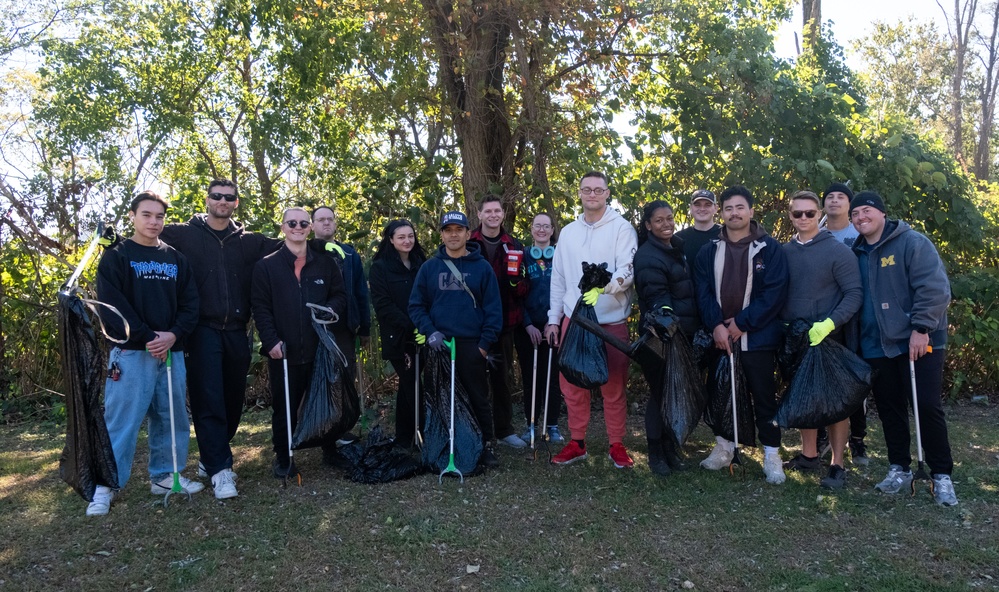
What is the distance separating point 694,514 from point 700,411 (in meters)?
0.81

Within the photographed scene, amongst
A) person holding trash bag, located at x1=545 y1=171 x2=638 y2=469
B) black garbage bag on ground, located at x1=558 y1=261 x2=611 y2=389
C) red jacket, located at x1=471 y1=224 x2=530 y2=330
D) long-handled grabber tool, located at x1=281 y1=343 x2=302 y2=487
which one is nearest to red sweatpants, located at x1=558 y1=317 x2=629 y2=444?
person holding trash bag, located at x1=545 y1=171 x2=638 y2=469

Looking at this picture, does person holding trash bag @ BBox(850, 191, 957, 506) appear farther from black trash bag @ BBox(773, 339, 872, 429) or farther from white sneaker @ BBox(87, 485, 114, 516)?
white sneaker @ BBox(87, 485, 114, 516)

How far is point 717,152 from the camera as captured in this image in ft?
21.5

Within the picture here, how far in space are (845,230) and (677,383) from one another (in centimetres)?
162

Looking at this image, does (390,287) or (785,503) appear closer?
(785,503)

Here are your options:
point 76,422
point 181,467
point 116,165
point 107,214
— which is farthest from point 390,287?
point 116,165

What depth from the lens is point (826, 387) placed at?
4.25 m

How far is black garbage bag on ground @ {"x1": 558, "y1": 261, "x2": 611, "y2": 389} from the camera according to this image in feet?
15.1

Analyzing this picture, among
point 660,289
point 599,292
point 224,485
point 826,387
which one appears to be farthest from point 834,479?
point 224,485

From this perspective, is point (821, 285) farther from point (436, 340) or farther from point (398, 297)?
point (398, 297)

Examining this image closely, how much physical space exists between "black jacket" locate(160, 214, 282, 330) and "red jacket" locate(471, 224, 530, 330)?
1715 mm

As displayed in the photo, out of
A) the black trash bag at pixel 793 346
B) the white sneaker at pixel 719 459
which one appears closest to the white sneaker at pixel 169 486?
the white sneaker at pixel 719 459

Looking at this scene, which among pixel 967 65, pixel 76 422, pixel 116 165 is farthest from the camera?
pixel 967 65

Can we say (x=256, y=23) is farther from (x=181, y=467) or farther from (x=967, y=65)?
(x=967, y=65)
